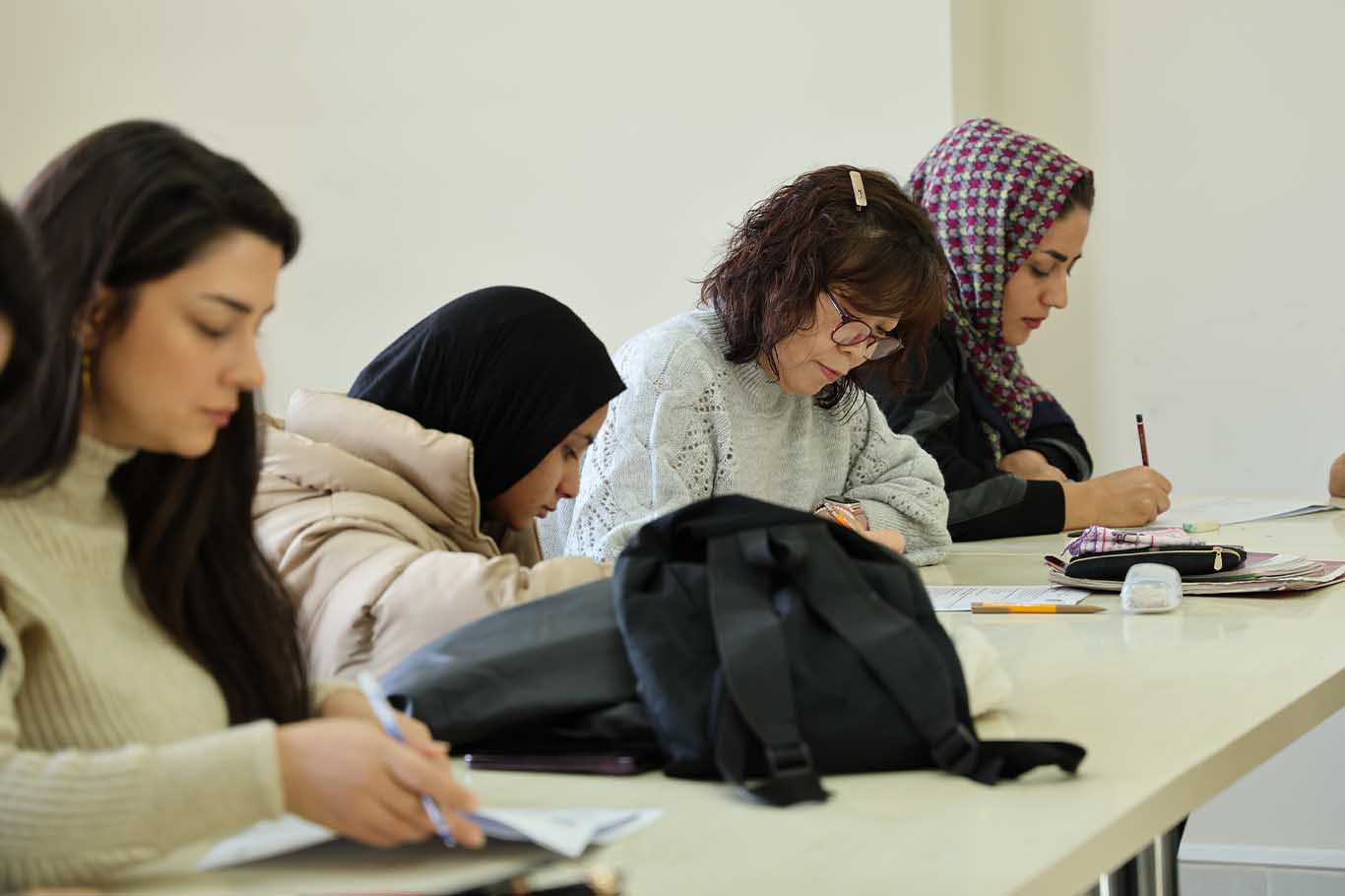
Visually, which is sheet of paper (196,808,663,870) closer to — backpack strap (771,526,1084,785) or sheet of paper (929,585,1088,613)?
backpack strap (771,526,1084,785)

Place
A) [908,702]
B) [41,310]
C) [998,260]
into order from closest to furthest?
[41,310] < [908,702] < [998,260]

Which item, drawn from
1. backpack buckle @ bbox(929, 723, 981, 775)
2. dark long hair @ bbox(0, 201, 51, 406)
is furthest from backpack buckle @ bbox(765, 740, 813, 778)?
dark long hair @ bbox(0, 201, 51, 406)

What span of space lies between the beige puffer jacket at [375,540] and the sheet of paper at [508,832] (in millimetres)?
300

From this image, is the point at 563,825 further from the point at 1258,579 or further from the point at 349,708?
the point at 1258,579

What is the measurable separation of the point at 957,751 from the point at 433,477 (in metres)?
0.69

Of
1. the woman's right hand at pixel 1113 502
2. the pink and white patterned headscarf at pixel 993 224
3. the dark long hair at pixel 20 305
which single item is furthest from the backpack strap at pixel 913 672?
the pink and white patterned headscarf at pixel 993 224

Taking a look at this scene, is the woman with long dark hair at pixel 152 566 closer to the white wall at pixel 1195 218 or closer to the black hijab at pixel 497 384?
the black hijab at pixel 497 384

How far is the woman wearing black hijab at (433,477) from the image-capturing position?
1322 millimetres

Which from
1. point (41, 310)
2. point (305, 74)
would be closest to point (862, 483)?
point (41, 310)

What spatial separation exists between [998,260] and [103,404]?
7.12 ft

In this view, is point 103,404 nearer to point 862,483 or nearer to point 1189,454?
point 862,483

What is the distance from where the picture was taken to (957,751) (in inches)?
41.6

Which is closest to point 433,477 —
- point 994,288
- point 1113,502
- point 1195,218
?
point 1113,502

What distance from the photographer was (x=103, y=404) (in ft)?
3.13
